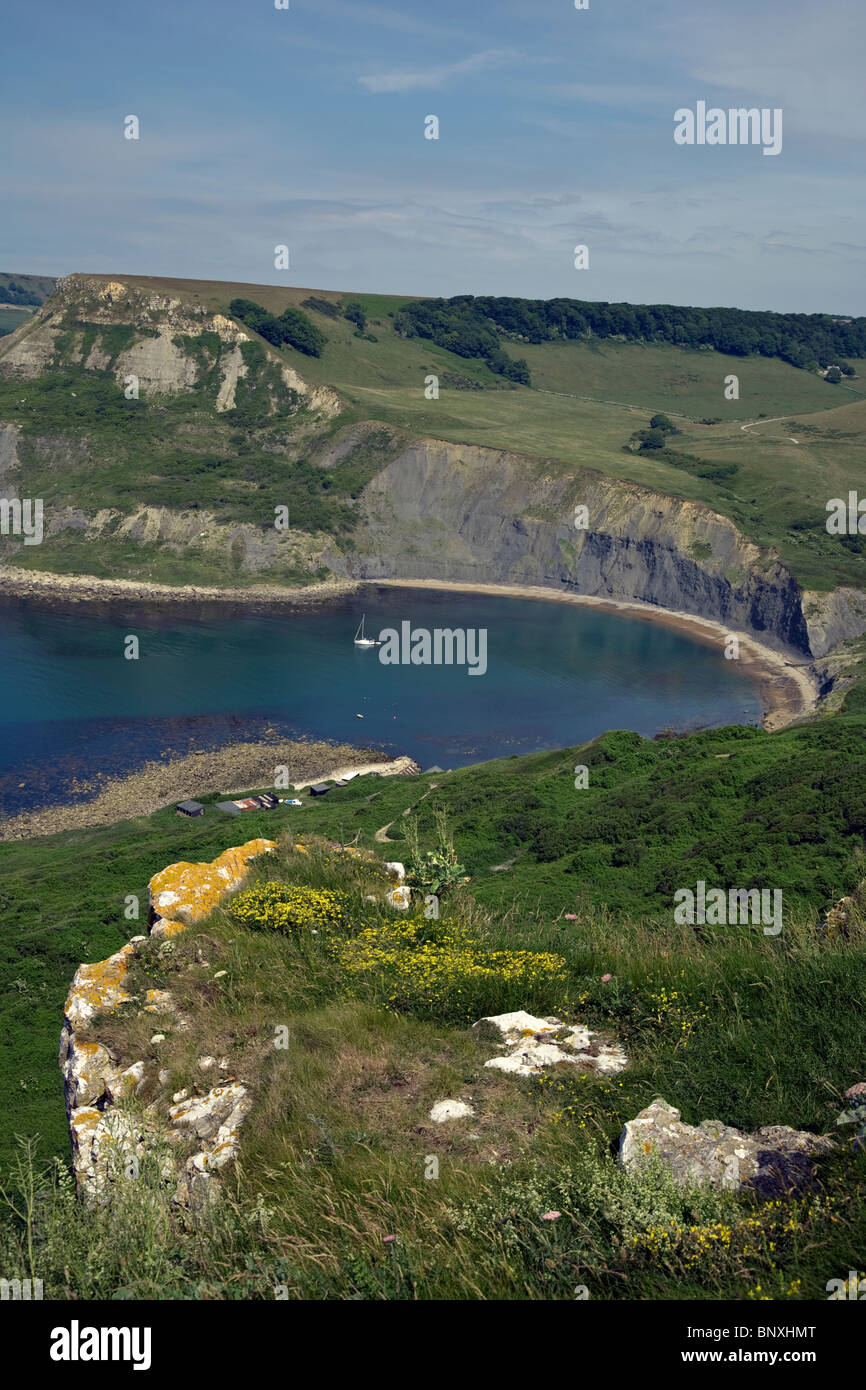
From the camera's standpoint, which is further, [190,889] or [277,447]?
[277,447]

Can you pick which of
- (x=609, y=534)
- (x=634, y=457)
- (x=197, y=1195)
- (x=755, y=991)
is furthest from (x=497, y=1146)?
(x=634, y=457)

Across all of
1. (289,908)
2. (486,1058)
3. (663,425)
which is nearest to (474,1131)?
(486,1058)

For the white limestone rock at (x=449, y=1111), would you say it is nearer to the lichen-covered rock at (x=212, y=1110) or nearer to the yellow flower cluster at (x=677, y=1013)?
the lichen-covered rock at (x=212, y=1110)

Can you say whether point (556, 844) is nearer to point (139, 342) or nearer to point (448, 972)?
Result: point (448, 972)

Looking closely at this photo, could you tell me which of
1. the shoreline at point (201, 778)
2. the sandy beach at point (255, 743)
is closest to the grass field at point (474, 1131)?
the shoreline at point (201, 778)

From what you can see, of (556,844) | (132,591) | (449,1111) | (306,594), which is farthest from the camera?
(306,594)
